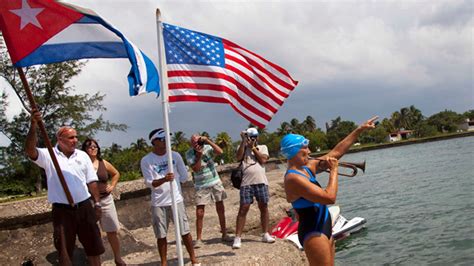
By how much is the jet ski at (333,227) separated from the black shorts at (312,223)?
4269mm

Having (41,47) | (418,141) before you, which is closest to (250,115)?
(41,47)

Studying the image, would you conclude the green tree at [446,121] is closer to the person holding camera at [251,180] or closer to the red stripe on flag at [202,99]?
the person holding camera at [251,180]

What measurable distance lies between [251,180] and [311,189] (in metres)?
2.94

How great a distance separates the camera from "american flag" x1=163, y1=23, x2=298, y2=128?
521cm

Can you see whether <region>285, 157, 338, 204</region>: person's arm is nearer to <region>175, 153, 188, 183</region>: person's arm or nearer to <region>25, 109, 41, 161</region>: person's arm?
<region>175, 153, 188, 183</region>: person's arm

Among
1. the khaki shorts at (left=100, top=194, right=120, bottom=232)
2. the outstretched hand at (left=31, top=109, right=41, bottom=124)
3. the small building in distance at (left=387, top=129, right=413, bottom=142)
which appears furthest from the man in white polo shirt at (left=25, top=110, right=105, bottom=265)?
the small building in distance at (left=387, top=129, right=413, bottom=142)

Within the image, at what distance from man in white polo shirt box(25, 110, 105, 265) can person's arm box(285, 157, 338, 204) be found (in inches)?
91.7

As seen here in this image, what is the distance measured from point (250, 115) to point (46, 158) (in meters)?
2.57

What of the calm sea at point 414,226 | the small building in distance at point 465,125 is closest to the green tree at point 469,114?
the small building in distance at point 465,125

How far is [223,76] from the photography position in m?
5.40

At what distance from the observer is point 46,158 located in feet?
14.8

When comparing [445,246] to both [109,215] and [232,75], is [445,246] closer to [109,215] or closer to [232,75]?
[232,75]

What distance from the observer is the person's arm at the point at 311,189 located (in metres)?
3.63

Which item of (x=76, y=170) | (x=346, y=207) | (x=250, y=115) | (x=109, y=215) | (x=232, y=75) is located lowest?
(x=346, y=207)
